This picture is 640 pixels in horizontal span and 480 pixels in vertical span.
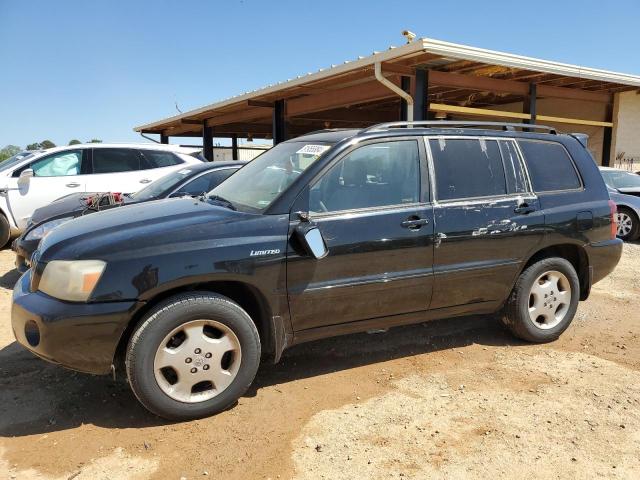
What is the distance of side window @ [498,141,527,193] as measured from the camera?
164 inches

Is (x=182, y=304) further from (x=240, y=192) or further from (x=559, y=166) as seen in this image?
(x=559, y=166)

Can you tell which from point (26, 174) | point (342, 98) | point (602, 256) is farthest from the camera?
point (342, 98)

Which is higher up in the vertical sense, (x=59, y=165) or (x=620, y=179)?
(x=59, y=165)

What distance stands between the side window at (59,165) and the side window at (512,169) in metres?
7.18

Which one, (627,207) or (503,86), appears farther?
(503,86)

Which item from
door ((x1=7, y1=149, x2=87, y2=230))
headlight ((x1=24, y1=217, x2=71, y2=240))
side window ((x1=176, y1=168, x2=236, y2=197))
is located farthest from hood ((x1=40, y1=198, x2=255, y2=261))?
door ((x1=7, y1=149, x2=87, y2=230))

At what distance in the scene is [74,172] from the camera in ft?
28.5

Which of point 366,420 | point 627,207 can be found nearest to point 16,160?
point 366,420

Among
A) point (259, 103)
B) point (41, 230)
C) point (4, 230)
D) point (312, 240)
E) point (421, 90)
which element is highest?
point (259, 103)

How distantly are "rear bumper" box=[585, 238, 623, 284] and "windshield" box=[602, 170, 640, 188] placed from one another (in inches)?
250

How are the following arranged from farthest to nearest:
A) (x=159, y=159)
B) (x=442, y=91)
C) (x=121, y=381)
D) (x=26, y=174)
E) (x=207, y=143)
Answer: (x=207, y=143)
(x=442, y=91)
(x=159, y=159)
(x=26, y=174)
(x=121, y=381)

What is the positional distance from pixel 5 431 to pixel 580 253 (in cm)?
453

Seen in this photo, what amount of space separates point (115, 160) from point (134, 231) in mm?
6400

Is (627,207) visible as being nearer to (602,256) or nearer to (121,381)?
(602,256)
